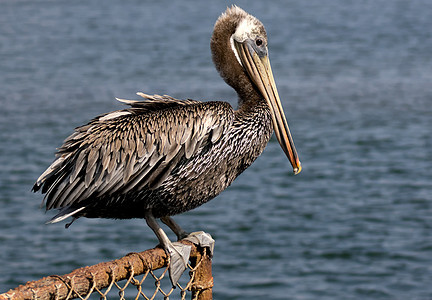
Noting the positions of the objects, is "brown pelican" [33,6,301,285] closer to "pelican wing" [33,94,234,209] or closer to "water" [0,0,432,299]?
"pelican wing" [33,94,234,209]

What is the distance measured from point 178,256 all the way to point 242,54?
1.52 meters

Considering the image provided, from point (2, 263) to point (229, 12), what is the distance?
5.88 m

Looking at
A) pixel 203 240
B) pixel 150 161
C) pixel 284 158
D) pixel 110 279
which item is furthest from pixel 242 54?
pixel 284 158

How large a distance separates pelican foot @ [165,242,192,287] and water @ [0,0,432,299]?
4869 mm

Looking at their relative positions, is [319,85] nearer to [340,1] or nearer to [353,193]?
[353,193]

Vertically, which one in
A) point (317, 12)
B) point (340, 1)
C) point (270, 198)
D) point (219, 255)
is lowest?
point (219, 255)

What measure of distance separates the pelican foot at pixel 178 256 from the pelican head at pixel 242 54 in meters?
1.22

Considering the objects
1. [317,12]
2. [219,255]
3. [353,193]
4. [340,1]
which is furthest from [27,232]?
[340,1]

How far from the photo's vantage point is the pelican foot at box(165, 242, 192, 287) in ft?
12.6

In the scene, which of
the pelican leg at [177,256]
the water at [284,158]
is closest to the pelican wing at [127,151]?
the pelican leg at [177,256]

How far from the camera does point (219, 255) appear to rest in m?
9.45

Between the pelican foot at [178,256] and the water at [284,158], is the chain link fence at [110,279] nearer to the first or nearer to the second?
the pelican foot at [178,256]

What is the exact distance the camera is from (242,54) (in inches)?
186

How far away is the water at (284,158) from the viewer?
9.22 metres
